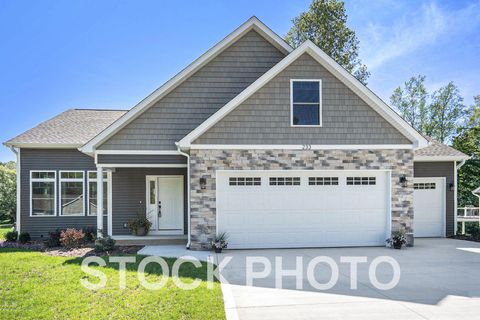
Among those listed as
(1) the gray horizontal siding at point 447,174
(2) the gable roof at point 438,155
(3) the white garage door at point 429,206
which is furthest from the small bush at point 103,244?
(1) the gray horizontal siding at point 447,174

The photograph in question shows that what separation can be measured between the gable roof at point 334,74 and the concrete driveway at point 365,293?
12.0 ft

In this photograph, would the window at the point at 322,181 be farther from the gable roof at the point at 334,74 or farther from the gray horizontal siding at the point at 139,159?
the gray horizontal siding at the point at 139,159

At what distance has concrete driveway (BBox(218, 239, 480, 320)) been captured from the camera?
515cm

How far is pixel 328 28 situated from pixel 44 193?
19519 mm

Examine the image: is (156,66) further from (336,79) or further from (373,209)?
(373,209)

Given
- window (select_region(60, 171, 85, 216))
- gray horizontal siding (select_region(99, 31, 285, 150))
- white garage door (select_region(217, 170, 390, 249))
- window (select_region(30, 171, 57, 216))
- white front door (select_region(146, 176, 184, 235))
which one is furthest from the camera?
window (select_region(60, 171, 85, 216))

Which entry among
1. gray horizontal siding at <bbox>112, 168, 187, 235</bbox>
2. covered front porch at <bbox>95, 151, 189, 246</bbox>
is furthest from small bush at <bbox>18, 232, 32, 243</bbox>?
gray horizontal siding at <bbox>112, 168, 187, 235</bbox>

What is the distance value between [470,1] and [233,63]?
11398mm

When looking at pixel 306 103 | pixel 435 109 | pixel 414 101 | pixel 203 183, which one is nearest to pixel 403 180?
pixel 306 103

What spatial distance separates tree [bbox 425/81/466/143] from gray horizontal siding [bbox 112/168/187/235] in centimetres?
2850

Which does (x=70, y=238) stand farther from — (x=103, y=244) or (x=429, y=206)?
(x=429, y=206)

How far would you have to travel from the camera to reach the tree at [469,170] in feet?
84.2

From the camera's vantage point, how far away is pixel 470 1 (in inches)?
613

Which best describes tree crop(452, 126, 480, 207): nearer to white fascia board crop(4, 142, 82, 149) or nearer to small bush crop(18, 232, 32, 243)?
white fascia board crop(4, 142, 82, 149)
